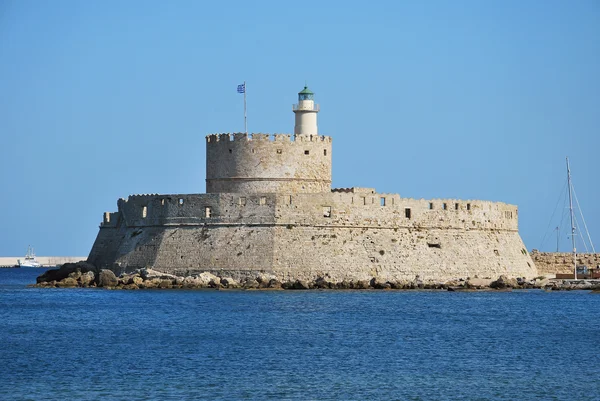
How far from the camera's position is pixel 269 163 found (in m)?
38.6

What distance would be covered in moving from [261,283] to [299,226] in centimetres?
222

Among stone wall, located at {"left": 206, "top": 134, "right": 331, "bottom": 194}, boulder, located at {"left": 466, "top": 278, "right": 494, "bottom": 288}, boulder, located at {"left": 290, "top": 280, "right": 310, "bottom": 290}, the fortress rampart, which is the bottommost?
boulder, located at {"left": 290, "top": 280, "right": 310, "bottom": 290}

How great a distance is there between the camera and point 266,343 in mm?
23766

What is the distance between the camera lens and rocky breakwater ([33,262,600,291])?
35969mm

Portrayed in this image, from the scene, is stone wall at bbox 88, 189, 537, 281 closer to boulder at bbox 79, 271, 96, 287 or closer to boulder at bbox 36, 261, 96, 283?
boulder at bbox 79, 271, 96, 287

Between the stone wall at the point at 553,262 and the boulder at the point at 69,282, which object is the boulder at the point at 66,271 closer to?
the boulder at the point at 69,282

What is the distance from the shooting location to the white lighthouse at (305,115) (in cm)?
4003


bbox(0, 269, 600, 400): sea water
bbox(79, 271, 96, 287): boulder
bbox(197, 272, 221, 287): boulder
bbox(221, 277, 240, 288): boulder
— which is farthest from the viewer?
bbox(79, 271, 96, 287): boulder

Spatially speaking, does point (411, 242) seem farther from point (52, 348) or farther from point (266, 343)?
point (52, 348)

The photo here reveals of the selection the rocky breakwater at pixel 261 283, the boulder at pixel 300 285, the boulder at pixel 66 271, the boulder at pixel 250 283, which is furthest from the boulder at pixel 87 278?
the boulder at pixel 300 285

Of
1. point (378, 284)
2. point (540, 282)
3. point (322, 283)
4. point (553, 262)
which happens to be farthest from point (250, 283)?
point (553, 262)

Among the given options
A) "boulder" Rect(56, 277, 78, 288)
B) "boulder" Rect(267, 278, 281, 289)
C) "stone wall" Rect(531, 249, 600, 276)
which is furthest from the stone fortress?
"stone wall" Rect(531, 249, 600, 276)

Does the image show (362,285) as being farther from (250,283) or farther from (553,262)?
(553,262)

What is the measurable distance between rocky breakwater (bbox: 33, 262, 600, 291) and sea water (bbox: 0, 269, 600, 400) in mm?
843
